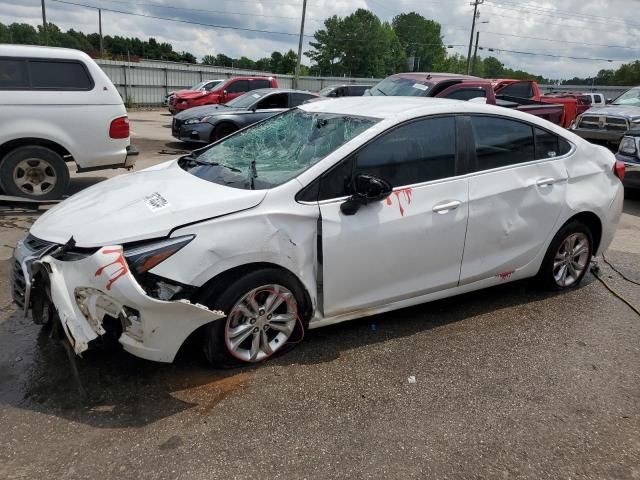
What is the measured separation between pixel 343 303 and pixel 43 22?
1690 inches

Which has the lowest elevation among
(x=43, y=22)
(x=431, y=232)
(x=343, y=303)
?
(x=343, y=303)

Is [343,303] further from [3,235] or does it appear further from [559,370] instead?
[3,235]

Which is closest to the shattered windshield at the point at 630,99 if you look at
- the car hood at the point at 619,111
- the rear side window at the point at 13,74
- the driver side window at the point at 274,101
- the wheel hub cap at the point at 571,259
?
the car hood at the point at 619,111

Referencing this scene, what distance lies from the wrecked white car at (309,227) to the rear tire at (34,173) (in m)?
3.49

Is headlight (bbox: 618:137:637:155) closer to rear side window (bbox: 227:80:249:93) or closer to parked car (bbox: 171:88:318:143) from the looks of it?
parked car (bbox: 171:88:318:143)

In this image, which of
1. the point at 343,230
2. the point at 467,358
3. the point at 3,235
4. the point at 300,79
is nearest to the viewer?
the point at 343,230

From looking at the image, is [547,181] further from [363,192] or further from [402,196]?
[363,192]

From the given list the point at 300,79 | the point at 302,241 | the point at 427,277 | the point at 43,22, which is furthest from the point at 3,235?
the point at 43,22

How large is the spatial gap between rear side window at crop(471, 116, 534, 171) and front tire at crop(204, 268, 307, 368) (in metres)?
1.70

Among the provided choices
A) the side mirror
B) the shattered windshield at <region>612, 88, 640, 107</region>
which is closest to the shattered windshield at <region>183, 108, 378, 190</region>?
the side mirror

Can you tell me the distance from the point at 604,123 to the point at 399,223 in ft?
28.9

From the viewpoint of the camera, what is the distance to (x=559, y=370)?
3.41 m

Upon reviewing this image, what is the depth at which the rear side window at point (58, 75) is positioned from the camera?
6719 millimetres

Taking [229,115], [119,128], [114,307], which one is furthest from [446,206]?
[229,115]
